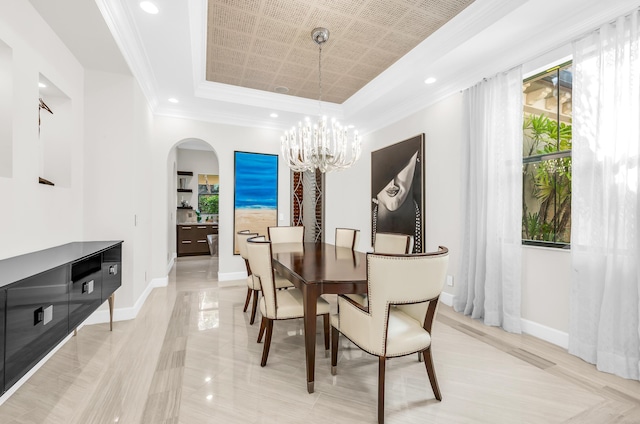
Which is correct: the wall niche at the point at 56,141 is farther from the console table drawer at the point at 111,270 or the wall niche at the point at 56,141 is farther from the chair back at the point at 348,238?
the chair back at the point at 348,238

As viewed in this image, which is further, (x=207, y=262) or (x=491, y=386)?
(x=207, y=262)

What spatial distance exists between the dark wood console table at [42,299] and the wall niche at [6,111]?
62 cm

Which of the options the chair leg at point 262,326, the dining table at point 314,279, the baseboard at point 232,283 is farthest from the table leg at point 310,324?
the baseboard at point 232,283

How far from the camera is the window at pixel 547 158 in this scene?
8.57ft

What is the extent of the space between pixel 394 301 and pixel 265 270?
0.98 metres

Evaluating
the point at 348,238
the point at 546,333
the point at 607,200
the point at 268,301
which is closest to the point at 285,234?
the point at 348,238

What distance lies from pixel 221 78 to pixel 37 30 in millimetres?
1946

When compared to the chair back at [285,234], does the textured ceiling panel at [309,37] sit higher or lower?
higher

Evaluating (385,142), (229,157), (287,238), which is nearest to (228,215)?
(229,157)

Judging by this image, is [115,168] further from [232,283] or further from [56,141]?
[232,283]

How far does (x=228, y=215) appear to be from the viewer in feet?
15.9

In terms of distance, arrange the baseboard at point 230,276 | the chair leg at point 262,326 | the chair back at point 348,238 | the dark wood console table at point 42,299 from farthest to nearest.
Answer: the baseboard at point 230,276 → the chair back at point 348,238 → the chair leg at point 262,326 → the dark wood console table at point 42,299

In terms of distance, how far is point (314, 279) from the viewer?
181cm

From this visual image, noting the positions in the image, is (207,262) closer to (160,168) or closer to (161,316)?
(160,168)
